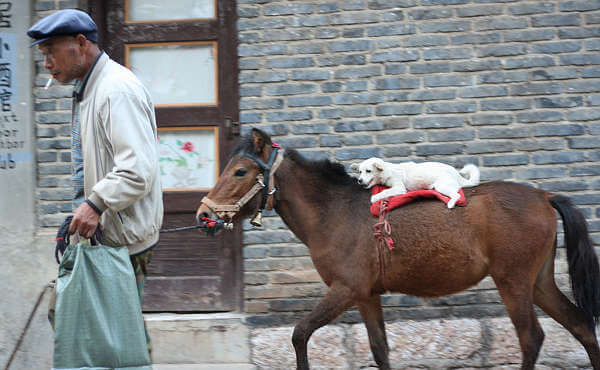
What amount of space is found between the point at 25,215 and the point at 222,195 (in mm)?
2264

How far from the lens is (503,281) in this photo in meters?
3.53

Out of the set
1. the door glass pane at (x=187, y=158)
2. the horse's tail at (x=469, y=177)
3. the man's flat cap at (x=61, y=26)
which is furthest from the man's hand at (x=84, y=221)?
the door glass pane at (x=187, y=158)

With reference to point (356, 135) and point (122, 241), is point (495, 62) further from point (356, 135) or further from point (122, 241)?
point (122, 241)

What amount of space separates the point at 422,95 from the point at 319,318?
87.6 inches

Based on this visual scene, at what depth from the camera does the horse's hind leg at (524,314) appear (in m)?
3.50

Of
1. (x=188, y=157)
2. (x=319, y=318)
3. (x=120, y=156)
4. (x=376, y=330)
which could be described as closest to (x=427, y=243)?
(x=376, y=330)

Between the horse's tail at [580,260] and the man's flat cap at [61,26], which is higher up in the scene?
the man's flat cap at [61,26]

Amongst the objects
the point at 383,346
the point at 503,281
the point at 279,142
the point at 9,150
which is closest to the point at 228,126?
the point at 279,142

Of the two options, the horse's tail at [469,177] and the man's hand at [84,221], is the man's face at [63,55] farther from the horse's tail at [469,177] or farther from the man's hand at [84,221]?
the horse's tail at [469,177]

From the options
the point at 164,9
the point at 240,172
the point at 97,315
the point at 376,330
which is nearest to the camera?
the point at 97,315

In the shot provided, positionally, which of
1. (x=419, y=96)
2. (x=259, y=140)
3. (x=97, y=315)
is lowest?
(x=97, y=315)

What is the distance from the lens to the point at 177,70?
513 cm

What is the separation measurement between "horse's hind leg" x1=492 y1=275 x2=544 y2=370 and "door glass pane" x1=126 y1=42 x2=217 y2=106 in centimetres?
298

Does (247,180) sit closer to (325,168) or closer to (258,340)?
(325,168)
